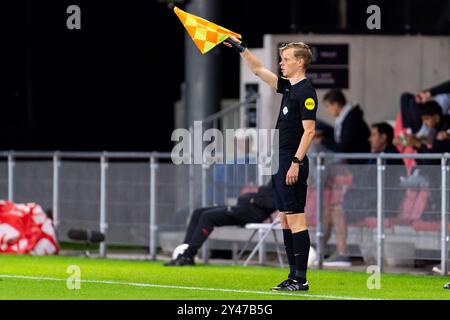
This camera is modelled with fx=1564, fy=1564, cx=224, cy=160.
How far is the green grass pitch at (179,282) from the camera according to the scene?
13.2 metres

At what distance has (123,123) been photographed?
1001 inches

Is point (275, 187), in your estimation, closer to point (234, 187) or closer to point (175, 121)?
point (234, 187)

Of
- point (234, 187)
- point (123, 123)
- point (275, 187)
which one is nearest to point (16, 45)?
point (123, 123)

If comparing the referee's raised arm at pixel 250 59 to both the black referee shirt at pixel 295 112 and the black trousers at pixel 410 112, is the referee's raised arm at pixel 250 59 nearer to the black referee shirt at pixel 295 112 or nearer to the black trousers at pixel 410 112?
the black referee shirt at pixel 295 112

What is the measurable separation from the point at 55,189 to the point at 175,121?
16.6 feet

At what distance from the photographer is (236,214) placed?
705 inches

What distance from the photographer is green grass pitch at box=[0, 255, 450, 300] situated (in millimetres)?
13219

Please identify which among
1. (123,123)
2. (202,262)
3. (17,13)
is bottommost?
(202,262)

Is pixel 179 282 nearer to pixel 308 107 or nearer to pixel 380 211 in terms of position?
pixel 308 107

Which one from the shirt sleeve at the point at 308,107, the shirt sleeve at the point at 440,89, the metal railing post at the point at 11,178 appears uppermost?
the shirt sleeve at the point at 440,89

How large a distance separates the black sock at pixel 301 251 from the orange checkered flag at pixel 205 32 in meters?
1.81

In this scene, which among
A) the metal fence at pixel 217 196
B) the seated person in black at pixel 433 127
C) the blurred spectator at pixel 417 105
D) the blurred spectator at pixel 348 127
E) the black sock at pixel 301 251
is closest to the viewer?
the black sock at pixel 301 251

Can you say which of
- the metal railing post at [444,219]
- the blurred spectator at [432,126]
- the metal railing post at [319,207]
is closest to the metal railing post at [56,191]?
the metal railing post at [319,207]

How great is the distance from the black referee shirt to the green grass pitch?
133cm
